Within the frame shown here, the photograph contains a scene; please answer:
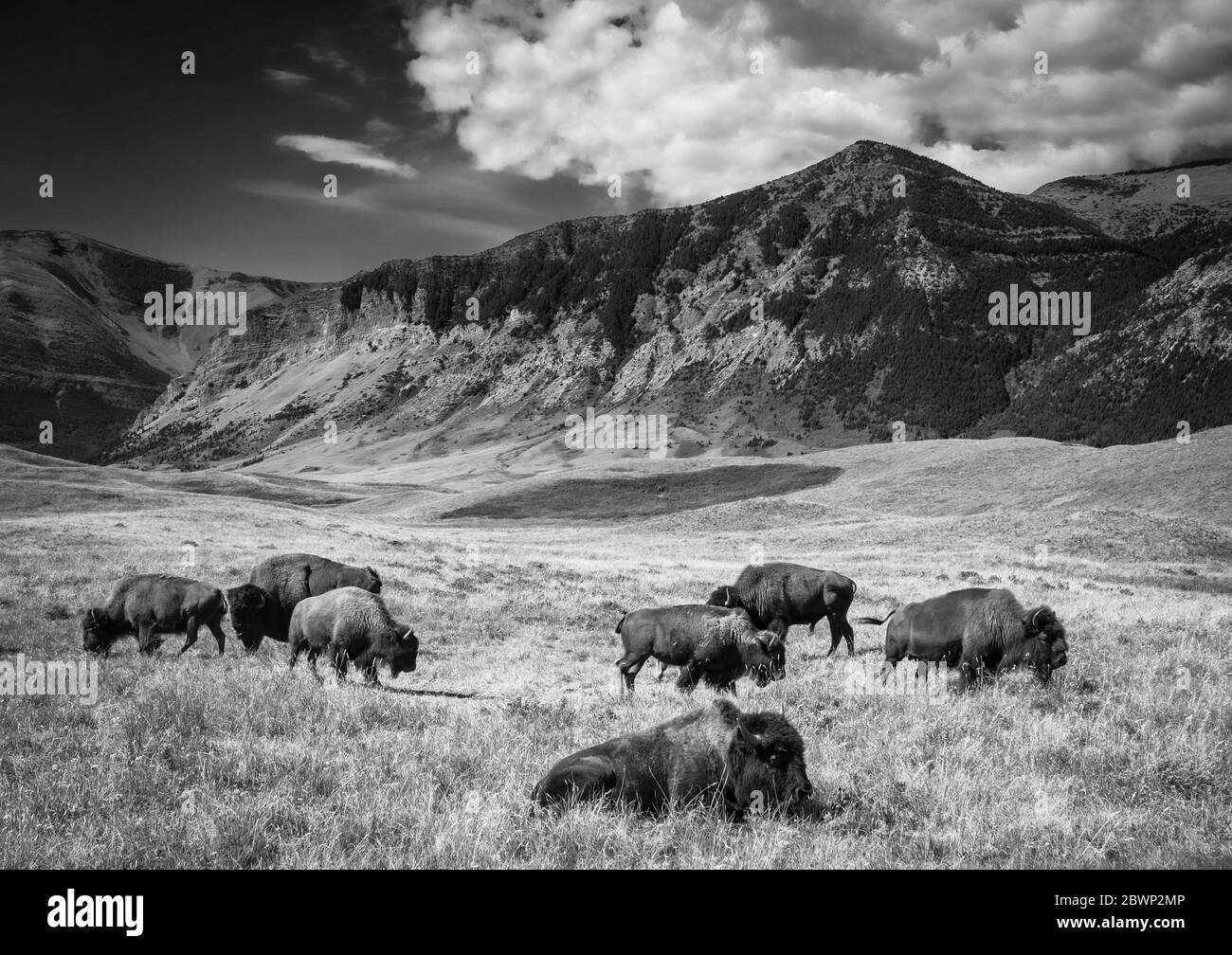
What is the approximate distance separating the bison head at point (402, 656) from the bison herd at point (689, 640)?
2cm

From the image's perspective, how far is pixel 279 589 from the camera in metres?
17.5

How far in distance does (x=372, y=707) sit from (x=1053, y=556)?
145ft

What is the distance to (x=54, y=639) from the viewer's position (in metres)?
16.7

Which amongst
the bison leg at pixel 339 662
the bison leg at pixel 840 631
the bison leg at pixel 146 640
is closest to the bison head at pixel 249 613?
the bison leg at pixel 146 640

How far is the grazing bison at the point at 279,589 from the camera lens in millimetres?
Answer: 16172

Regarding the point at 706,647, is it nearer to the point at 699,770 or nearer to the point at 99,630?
the point at 699,770

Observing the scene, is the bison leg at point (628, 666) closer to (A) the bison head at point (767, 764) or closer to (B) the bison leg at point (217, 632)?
(A) the bison head at point (767, 764)

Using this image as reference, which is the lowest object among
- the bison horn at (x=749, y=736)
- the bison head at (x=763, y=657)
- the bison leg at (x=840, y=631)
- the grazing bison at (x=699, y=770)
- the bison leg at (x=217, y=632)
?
the bison leg at (x=840, y=631)

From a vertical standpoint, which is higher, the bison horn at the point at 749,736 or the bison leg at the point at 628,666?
the bison horn at the point at 749,736

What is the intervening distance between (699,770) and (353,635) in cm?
896

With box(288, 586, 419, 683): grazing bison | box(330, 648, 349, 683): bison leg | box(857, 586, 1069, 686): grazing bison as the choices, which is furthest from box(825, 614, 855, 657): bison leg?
box(330, 648, 349, 683): bison leg

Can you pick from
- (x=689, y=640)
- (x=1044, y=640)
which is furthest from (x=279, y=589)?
(x=1044, y=640)

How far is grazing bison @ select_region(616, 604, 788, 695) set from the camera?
40.7ft
